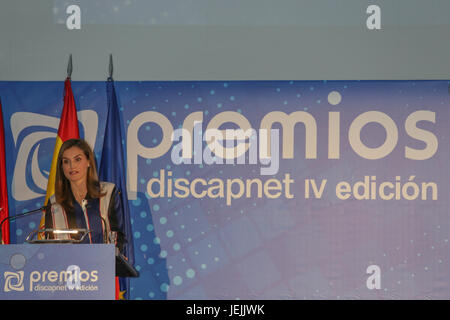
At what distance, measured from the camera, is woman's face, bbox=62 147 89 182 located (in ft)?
11.4

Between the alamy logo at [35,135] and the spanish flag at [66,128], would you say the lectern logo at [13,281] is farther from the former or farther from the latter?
the alamy logo at [35,135]

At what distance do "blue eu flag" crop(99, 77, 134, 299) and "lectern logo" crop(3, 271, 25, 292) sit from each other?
148 cm

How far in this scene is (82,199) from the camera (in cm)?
346

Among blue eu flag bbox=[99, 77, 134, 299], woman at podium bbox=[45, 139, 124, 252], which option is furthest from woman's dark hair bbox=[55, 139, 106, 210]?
blue eu flag bbox=[99, 77, 134, 299]

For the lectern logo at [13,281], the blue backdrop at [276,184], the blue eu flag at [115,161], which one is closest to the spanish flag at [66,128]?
the blue backdrop at [276,184]

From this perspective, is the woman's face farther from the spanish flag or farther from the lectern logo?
the lectern logo

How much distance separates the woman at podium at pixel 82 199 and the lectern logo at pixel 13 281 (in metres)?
1.29

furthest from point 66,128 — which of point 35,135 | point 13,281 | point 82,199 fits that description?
point 13,281

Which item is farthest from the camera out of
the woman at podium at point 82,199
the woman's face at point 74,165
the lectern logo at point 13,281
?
the woman's face at point 74,165

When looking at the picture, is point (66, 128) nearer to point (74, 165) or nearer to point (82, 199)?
point (74, 165)

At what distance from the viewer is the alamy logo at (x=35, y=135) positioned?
3.68m
